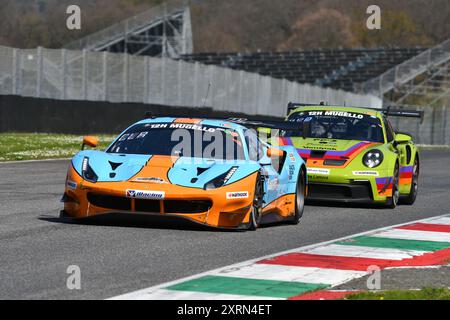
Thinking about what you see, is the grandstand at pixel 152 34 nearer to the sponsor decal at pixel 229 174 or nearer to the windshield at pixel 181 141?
the windshield at pixel 181 141

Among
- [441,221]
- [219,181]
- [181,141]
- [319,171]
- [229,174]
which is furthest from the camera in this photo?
[319,171]

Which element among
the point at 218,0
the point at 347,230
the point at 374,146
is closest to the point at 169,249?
the point at 347,230

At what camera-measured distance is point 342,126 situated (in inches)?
640

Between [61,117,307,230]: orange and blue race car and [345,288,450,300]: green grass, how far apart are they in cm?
350

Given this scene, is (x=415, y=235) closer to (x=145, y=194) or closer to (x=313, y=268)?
(x=145, y=194)

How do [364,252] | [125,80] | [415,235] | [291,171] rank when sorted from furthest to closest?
[125,80] → [291,171] → [415,235] → [364,252]

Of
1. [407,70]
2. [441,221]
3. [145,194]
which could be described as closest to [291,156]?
[441,221]

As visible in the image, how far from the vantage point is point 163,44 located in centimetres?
7838

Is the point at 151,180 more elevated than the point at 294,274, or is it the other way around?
the point at 151,180

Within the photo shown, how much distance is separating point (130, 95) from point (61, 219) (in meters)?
22.9

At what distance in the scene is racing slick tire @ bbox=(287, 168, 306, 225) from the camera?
12.7m

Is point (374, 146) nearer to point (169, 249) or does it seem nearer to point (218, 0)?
point (169, 249)

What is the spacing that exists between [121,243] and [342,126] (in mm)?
6866

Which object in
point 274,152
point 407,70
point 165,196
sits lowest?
point 165,196
